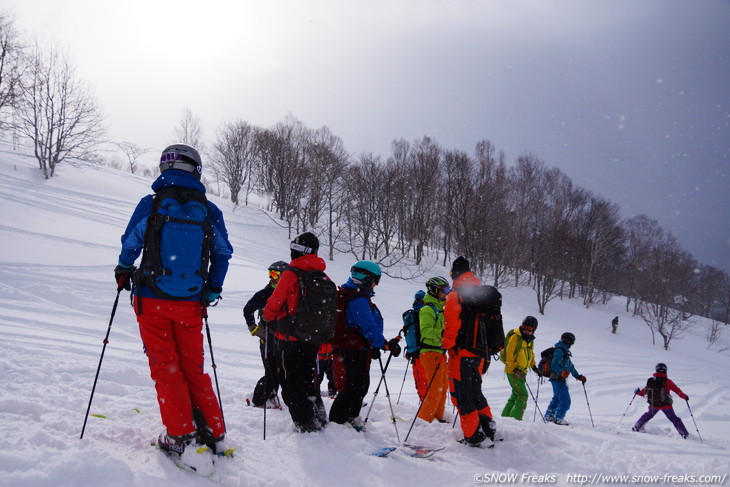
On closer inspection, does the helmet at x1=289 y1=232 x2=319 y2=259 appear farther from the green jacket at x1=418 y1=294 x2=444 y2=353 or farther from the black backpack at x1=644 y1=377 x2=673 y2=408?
the black backpack at x1=644 y1=377 x2=673 y2=408

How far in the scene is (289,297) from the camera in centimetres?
377

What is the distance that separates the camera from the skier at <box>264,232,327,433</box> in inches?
148

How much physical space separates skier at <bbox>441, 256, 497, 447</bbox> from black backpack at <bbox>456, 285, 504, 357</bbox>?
0.02 metres

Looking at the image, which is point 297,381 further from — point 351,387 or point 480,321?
point 480,321

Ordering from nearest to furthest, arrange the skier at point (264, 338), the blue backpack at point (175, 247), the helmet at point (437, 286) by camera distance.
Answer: the blue backpack at point (175, 247), the skier at point (264, 338), the helmet at point (437, 286)

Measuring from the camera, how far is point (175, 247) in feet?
9.52

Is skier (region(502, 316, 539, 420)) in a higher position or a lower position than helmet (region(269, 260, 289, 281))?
lower

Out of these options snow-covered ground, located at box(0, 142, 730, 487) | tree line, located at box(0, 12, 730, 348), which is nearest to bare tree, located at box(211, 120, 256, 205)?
tree line, located at box(0, 12, 730, 348)

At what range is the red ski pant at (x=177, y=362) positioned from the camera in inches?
113

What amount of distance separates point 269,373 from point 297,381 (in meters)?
0.85

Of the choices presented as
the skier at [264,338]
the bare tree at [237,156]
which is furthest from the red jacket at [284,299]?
the bare tree at [237,156]

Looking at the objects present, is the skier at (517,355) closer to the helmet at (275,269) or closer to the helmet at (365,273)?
the helmet at (365,273)

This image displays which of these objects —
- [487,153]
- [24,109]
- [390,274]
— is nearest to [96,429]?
[390,274]

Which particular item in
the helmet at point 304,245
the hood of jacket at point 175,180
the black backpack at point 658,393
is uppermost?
the hood of jacket at point 175,180
